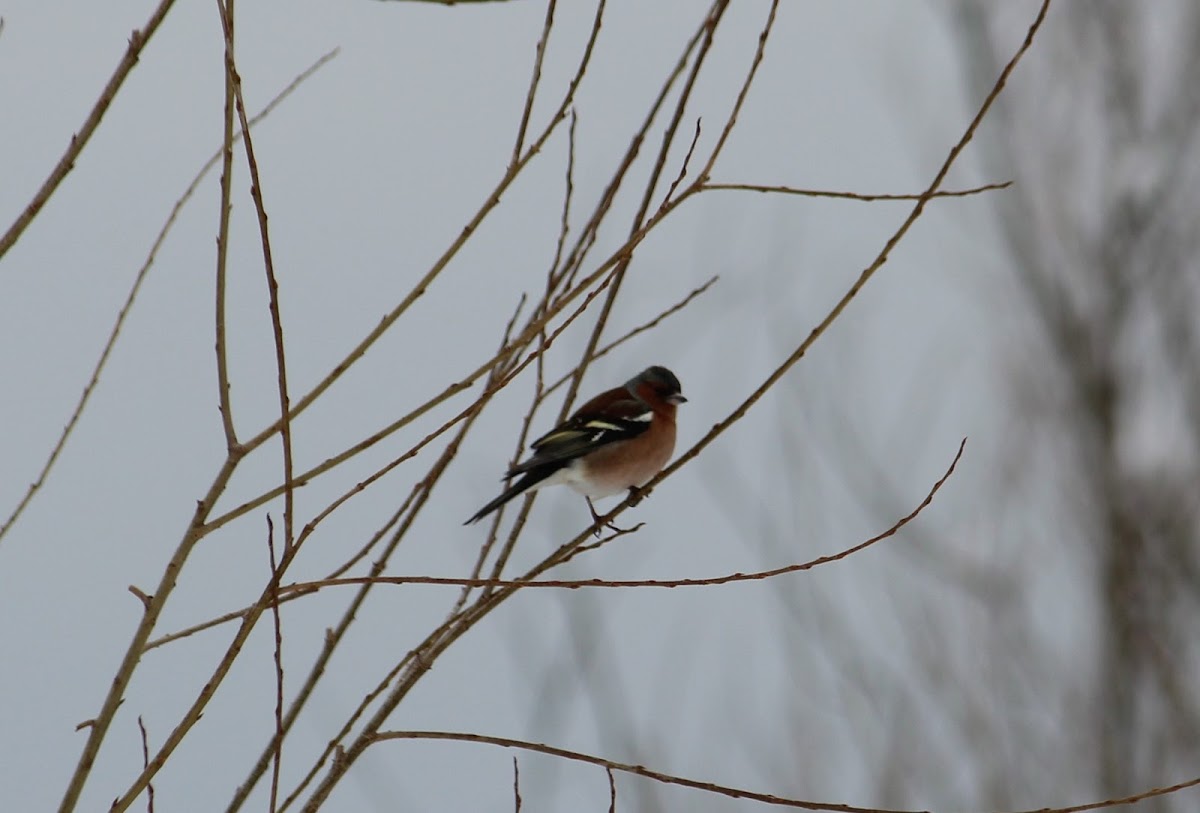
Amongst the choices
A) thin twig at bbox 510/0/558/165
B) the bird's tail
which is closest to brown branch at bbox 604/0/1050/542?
thin twig at bbox 510/0/558/165

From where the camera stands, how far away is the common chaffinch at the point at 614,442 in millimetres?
4926

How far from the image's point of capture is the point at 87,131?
1.62m

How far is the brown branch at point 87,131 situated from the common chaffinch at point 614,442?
295cm

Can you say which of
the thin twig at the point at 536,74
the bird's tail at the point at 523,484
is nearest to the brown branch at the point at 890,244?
the thin twig at the point at 536,74

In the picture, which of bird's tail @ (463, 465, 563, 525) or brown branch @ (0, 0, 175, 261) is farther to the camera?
bird's tail @ (463, 465, 563, 525)

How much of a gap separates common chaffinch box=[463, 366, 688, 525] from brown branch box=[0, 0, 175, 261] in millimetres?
2949

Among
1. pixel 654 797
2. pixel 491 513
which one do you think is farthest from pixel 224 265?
pixel 654 797

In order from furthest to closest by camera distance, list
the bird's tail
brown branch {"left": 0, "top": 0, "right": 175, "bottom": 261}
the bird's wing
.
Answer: the bird's wing < the bird's tail < brown branch {"left": 0, "top": 0, "right": 175, "bottom": 261}

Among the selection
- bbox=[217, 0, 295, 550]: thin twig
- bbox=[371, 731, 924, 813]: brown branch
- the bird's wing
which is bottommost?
bbox=[371, 731, 924, 813]: brown branch

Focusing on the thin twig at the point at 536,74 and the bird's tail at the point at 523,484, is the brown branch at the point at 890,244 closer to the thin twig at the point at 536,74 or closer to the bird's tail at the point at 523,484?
the thin twig at the point at 536,74

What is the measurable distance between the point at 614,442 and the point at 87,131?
12.3ft

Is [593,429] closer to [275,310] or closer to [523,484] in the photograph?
[523,484]

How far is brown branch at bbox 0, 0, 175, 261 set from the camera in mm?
1615

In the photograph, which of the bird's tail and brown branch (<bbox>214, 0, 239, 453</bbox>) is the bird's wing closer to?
the bird's tail
